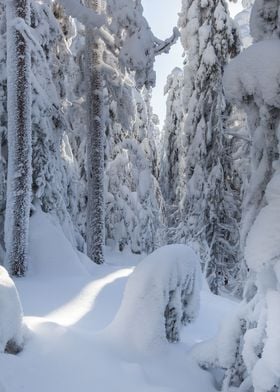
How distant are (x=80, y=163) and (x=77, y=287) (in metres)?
12.9

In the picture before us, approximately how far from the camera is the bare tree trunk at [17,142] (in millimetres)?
9031

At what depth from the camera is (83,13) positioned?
6.96 metres

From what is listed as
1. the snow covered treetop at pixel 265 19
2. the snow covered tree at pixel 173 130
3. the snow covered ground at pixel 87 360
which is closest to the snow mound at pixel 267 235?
the snow covered treetop at pixel 265 19

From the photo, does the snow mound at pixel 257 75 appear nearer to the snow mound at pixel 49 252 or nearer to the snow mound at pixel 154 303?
the snow mound at pixel 154 303

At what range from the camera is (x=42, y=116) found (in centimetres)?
1052

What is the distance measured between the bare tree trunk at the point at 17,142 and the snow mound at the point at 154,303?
454 cm

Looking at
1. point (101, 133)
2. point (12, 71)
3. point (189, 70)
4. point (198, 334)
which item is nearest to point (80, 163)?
point (189, 70)

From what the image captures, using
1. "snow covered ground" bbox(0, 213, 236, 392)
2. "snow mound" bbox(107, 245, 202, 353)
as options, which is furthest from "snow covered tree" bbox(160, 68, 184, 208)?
"snow mound" bbox(107, 245, 202, 353)

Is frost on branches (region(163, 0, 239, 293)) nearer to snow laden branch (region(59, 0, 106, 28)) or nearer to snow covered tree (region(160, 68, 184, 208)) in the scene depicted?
snow covered tree (region(160, 68, 184, 208))

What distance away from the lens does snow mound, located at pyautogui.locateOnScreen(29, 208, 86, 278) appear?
9453 millimetres

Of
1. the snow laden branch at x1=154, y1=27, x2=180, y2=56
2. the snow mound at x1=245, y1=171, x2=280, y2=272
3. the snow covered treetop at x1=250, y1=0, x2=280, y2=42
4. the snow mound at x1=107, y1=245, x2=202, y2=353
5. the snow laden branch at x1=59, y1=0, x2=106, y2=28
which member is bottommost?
the snow mound at x1=107, y1=245, x2=202, y2=353

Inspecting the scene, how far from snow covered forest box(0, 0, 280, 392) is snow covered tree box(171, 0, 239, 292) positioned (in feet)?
0.15

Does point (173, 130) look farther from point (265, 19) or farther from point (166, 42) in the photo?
point (265, 19)

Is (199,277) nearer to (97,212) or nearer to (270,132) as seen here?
(270,132)
